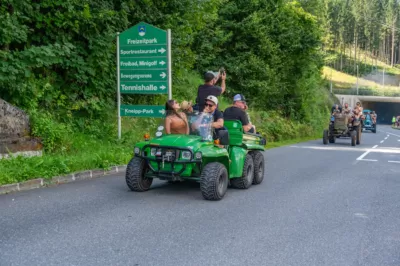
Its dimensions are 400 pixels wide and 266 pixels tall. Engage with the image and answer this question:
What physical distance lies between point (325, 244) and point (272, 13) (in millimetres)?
25659

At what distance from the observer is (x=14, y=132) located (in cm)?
1092

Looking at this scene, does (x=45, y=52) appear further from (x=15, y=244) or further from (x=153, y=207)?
(x=15, y=244)

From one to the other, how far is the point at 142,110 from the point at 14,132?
13.9ft

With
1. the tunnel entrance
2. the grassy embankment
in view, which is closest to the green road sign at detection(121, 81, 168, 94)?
the grassy embankment

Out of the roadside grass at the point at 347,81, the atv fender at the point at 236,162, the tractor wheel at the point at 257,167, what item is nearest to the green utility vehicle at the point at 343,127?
the tractor wheel at the point at 257,167

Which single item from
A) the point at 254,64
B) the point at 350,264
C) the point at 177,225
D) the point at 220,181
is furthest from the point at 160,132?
the point at 254,64

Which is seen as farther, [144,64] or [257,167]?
[144,64]

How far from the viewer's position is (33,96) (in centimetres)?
1238

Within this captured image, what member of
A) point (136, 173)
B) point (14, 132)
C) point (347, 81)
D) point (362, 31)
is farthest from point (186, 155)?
point (362, 31)

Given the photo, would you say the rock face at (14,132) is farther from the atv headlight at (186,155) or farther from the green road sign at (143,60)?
the atv headlight at (186,155)

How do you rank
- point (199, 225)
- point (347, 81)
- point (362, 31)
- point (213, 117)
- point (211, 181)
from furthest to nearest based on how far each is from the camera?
point (362, 31), point (347, 81), point (213, 117), point (211, 181), point (199, 225)

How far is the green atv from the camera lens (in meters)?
8.21

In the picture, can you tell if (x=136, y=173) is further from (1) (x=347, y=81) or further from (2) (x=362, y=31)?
(2) (x=362, y=31)

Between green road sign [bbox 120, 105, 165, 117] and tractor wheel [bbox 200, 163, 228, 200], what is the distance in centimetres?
584
